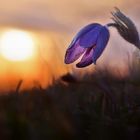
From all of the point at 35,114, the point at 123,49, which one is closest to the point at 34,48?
the point at 123,49

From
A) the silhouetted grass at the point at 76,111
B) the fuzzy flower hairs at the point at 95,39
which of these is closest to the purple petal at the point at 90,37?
the fuzzy flower hairs at the point at 95,39

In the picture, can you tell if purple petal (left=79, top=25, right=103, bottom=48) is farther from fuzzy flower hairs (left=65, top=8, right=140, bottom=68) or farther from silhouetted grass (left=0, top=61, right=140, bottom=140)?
silhouetted grass (left=0, top=61, right=140, bottom=140)

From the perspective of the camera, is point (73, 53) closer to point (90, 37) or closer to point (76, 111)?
point (90, 37)

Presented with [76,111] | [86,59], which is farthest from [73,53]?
[76,111]

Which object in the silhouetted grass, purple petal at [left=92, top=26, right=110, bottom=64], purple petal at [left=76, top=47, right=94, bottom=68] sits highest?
purple petal at [left=92, top=26, right=110, bottom=64]

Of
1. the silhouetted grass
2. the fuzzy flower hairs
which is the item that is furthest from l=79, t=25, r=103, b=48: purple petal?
the silhouetted grass

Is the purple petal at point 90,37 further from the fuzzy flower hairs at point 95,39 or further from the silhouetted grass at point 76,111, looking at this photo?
the silhouetted grass at point 76,111
